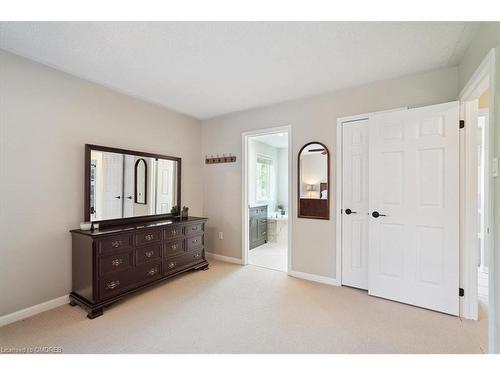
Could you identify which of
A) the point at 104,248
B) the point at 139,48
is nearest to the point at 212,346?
the point at 104,248

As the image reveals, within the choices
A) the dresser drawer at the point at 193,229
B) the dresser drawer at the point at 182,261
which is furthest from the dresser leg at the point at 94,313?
the dresser drawer at the point at 193,229

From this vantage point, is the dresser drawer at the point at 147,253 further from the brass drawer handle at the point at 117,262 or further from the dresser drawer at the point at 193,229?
the dresser drawer at the point at 193,229

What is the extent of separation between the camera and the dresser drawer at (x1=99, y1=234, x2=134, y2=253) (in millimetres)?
2275

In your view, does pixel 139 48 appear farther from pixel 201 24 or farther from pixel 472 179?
pixel 472 179

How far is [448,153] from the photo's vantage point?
7.33 ft

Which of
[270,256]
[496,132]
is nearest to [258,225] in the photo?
[270,256]

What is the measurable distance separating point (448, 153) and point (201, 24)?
2499 millimetres

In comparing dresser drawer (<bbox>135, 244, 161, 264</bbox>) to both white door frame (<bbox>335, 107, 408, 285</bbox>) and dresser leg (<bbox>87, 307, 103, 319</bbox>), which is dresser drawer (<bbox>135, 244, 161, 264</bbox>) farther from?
white door frame (<bbox>335, 107, 408, 285</bbox>)

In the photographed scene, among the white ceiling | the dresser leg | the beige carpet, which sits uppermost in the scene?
the white ceiling

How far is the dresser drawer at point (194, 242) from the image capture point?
3265mm

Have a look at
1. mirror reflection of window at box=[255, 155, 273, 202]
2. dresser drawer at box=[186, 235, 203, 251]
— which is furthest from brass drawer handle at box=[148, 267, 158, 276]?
mirror reflection of window at box=[255, 155, 273, 202]

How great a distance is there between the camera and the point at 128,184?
299 cm

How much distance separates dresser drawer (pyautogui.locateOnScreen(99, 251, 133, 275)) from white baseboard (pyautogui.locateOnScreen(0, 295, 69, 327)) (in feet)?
2.05
